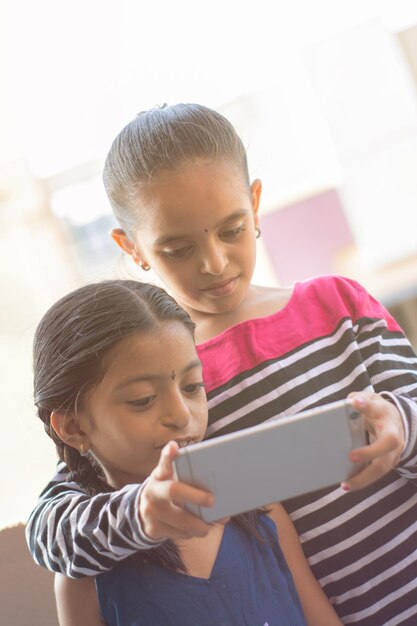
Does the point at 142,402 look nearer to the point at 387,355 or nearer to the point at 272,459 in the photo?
the point at 272,459

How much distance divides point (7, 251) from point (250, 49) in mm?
1657

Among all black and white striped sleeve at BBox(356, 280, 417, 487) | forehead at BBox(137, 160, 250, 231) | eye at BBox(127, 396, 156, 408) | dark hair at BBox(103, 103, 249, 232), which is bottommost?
black and white striped sleeve at BBox(356, 280, 417, 487)

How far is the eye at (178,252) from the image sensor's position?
3.28ft

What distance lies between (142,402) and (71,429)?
0.37 ft

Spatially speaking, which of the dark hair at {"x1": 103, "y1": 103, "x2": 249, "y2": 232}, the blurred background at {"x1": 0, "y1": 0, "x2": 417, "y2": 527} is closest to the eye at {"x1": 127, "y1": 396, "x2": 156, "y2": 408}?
the dark hair at {"x1": 103, "y1": 103, "x2": 249, "y2": 232}

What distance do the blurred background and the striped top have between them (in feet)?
4.05

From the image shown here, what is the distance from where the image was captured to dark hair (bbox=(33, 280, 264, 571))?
0.88 m

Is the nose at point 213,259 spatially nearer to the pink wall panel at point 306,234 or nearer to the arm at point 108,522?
the arm at point 108,522

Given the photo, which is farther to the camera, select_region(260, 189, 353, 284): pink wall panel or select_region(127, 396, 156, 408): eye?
select_region(260, 189, 353, 284): pink wall panel

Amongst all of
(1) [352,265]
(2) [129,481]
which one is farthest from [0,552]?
(1) [352,265]


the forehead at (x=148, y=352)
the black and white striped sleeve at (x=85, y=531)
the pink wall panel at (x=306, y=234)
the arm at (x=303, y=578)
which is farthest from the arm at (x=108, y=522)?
the pink wall panel at (x=306, y=234)

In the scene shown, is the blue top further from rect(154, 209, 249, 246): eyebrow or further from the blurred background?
the blurred background

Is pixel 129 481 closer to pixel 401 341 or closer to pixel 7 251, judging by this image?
pixel 401 341

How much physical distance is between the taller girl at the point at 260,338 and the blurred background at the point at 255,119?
1175 mm
